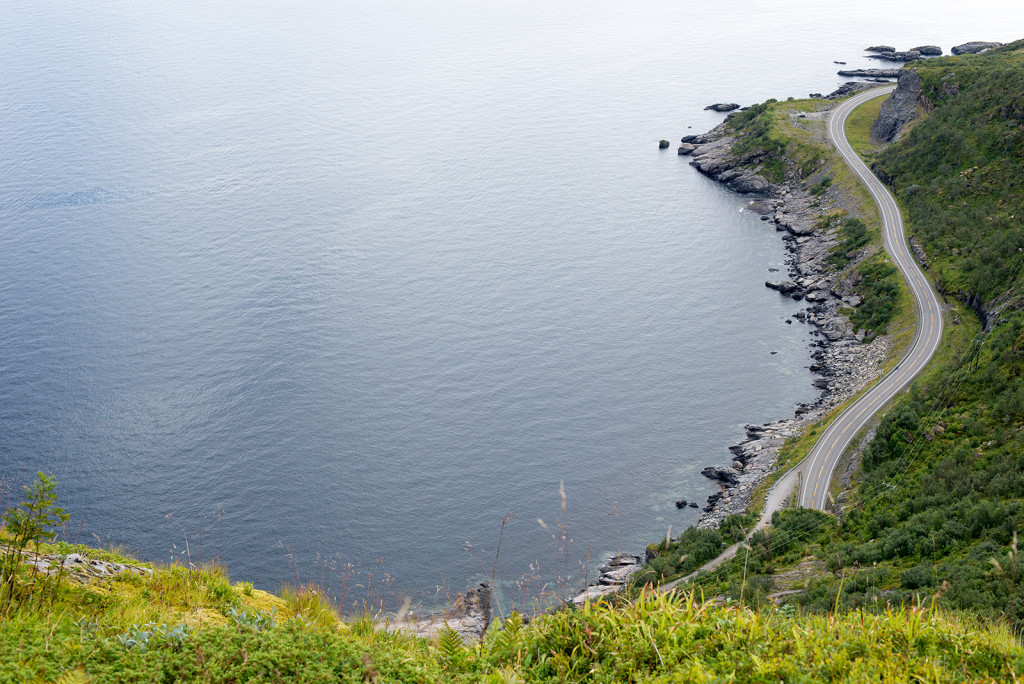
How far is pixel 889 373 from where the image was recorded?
216 feet

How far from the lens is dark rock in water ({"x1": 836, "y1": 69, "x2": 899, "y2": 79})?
155 meters

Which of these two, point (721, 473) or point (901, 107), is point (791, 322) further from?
point (901, 107)

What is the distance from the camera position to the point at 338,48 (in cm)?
19838

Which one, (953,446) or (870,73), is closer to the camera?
(953,446)

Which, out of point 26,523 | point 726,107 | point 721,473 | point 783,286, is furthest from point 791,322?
point 26,523

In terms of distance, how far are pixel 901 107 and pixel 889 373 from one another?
205ft

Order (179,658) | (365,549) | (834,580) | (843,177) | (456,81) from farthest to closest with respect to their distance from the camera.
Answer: (456,81)
(843,177)
(365,549)
(834,580)
(179,658)

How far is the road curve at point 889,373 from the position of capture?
5503 cm

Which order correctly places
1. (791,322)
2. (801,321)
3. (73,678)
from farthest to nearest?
(791,322), (801,321), (73,678)

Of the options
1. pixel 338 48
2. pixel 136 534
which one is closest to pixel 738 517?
pixel 136 534

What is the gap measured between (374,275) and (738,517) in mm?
59815

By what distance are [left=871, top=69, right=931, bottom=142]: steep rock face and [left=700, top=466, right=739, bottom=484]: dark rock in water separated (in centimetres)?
7077

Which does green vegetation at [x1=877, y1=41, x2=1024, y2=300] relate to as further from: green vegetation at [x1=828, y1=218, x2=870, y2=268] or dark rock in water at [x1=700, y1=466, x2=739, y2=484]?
dark rock in water at [x1=700, y1=466, x2=739, y2=484]

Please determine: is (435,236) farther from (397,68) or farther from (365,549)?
(397,68)
